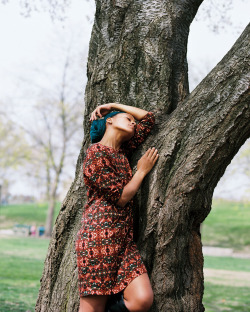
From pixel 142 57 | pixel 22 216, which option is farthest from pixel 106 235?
pixel 22 216

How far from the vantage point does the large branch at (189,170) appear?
12.2 feet

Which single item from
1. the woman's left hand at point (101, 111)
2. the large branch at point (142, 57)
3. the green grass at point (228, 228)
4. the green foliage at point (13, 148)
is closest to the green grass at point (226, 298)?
the large branch at point (142, 57)

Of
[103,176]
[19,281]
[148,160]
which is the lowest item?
[19,281]

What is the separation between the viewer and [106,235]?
3621 millimetres

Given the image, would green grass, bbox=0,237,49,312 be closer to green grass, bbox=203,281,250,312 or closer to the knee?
green grass, bbox=203,281,250,312

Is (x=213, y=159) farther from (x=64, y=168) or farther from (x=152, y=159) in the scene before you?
(x=64, y=168)

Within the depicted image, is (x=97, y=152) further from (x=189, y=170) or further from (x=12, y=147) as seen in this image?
(x=12, y=147)

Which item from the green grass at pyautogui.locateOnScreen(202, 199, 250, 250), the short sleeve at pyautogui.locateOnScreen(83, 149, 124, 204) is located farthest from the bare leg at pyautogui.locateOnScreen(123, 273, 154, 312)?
the green grass at pyautogui.locateOnScreen(202, 199, 250, 250)

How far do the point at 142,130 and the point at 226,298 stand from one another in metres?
6.61

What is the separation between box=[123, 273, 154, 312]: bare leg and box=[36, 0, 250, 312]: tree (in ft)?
0.89

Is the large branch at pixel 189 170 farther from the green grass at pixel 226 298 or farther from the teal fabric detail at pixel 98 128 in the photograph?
the green grass at pixel 226 298

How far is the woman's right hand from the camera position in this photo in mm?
3945

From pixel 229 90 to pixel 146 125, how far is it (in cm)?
85

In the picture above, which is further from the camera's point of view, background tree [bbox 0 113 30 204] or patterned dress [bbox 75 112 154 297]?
background tree [bbox 0 113 30 204]
